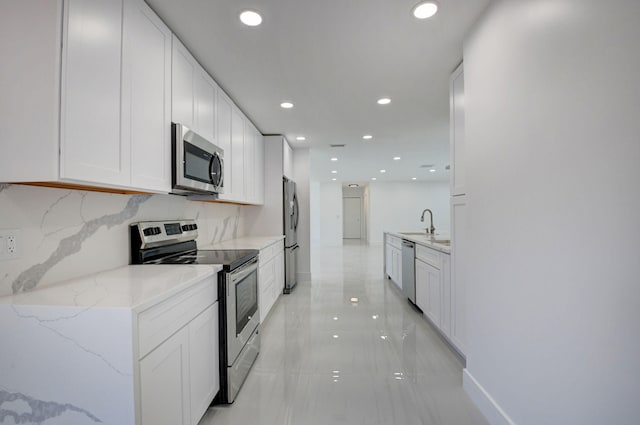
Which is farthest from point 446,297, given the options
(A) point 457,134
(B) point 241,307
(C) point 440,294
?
(B) point 241,307

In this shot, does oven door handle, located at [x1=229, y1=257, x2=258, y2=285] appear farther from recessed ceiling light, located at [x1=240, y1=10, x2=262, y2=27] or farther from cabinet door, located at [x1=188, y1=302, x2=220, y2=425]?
recessed ceiling light, located at [x1=240, y1=10, x2=262, y2=27]

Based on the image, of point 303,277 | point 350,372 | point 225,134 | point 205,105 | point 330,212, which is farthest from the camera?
point 330,212

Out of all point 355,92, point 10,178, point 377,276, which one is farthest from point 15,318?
point 377,276

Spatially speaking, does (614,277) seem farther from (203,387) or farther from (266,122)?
(266,122)

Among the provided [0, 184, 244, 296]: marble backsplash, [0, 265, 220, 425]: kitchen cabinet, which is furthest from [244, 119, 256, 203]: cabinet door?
[0, 265, 220, 425]: kitchen cabinet

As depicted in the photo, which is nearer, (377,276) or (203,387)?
(203,387)

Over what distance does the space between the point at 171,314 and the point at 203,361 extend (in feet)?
1.62

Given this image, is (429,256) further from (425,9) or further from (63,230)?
(63,230)

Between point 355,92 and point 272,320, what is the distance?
262 cm

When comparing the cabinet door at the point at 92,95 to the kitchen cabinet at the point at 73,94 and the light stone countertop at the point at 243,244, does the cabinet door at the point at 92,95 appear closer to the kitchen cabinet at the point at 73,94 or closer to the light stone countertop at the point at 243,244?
the kitchen cabinet at the point at 73,94

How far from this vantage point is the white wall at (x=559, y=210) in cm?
92

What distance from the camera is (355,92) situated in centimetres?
294

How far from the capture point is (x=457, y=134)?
2.38 meters

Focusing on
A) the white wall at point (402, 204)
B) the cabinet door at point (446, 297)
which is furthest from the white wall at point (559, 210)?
the white wall at point (402, 204)
